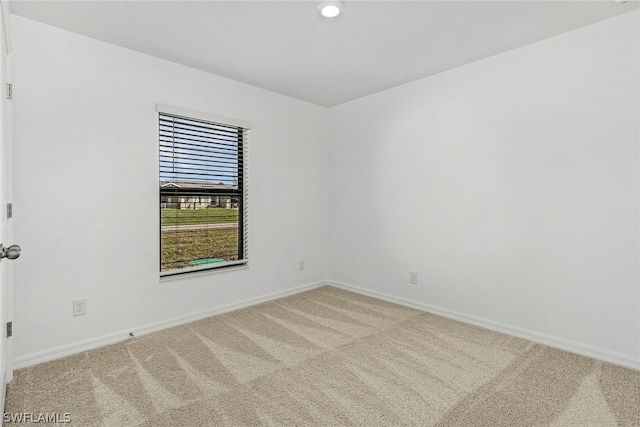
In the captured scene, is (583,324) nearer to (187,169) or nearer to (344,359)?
(344,359)

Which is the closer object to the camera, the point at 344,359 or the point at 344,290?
the point at 344,359

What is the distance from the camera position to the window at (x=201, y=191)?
119 inches

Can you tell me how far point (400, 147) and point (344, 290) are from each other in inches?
71.3

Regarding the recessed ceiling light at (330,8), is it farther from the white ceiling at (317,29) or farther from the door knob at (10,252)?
the door knob at (10,252)

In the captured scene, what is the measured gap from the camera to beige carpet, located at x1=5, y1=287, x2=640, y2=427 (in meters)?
1.75

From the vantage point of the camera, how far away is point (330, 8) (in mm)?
2121

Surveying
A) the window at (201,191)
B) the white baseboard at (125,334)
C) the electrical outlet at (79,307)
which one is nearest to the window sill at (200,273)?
the window at (201,191)

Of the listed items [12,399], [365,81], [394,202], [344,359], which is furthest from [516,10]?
[12,399]

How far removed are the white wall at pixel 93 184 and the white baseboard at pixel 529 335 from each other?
67.9 inches

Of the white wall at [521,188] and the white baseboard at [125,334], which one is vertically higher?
the white wall at [521,188]

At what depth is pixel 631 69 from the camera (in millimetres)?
2244

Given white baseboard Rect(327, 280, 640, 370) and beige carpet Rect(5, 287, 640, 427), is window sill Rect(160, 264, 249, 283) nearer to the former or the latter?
beige carpet Rect(5, 287, 640, 427)

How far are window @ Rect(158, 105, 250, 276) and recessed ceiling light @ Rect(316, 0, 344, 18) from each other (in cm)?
153

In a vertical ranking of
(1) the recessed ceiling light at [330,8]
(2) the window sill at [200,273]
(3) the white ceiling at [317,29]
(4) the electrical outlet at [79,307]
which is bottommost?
(4) the electrical outlet at [79,307]
